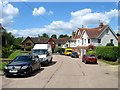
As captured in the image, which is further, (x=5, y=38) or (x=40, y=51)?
(x=5, y=38)

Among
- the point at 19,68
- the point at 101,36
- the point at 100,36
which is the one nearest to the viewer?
the point at 19,68

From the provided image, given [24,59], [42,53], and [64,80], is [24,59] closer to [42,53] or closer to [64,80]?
[64,80]

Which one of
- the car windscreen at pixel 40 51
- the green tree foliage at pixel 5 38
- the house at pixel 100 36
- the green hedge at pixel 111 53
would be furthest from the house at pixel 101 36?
the car windscreen at pixel 40 51

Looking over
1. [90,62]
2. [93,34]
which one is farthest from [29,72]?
[93,34]

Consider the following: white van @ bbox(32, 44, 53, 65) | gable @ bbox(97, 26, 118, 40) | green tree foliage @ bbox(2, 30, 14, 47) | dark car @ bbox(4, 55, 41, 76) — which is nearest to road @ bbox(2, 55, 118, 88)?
dark car @ bbox(4, 55, 41, 76)

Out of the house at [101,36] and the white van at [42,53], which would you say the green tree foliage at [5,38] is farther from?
the white van at [42,53]

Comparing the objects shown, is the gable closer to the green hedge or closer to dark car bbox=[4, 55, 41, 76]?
the green hedge

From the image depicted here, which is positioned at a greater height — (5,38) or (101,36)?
(101,36)

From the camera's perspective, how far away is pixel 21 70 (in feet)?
60.4

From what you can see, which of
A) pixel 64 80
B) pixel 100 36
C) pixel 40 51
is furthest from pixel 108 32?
pixel 64 80

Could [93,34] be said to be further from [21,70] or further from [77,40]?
[21,70]

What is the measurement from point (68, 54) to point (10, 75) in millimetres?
56322

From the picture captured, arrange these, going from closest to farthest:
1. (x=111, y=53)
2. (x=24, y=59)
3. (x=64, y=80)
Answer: (x=64, y=80), (x=24, y=59), (x=111, y=53)

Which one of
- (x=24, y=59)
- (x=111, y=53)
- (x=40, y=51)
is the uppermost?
(x=40, y=51)
